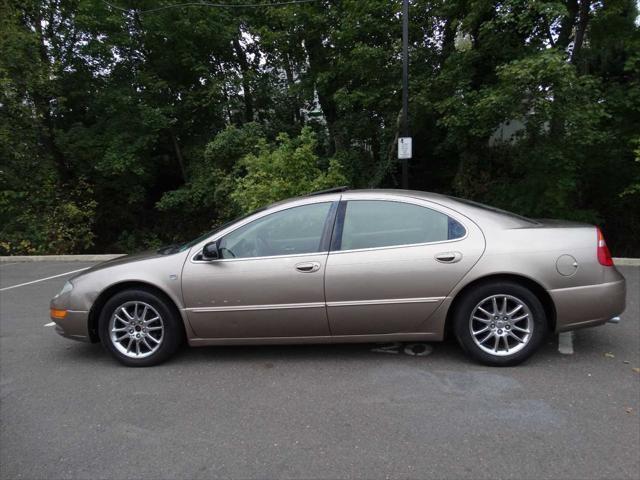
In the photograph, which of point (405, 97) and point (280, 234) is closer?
point (280, 234)

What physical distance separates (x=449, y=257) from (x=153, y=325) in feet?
8.45

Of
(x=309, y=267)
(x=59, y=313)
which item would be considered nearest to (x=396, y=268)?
(x=309, y=267)

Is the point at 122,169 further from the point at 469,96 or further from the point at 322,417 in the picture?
the point at 322,417

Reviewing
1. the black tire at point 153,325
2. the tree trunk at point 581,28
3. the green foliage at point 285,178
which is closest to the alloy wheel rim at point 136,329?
the black tire at point 153,325

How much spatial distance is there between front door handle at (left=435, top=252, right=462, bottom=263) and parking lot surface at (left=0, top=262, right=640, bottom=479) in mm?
883

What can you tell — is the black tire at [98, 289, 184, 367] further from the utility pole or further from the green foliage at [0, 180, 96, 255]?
the green foliage at [0, 180, 96, 255]

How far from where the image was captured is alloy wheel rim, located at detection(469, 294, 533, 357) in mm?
3557

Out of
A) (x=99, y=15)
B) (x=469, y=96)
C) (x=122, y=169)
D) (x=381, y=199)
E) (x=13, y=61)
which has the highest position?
(x=99, y=15)

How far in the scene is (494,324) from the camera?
3582mm

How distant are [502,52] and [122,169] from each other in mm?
9888

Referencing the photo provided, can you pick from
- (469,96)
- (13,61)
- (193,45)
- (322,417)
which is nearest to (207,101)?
(193,45)

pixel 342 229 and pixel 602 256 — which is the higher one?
pixel 342 229

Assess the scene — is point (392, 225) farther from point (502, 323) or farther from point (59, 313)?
point (59, 313)

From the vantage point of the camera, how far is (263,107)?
14.1m
